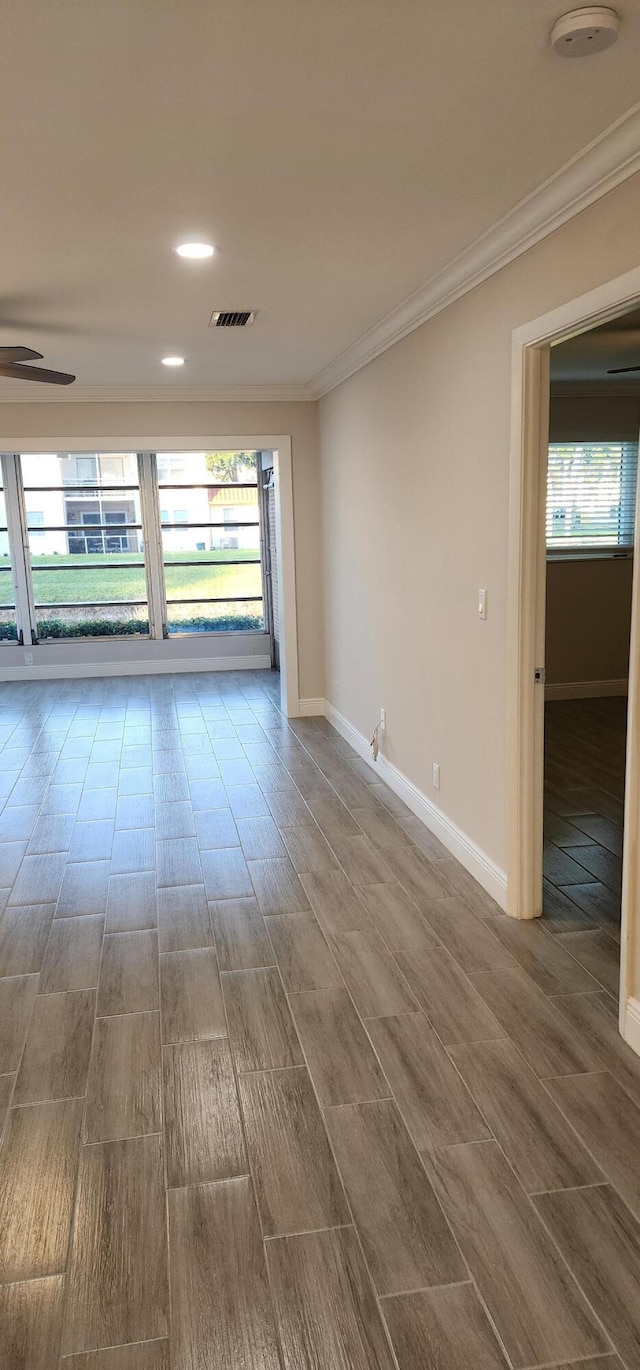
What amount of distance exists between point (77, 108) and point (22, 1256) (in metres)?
2.59

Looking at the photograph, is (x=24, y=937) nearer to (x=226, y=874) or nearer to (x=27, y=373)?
(x=226, y=874)

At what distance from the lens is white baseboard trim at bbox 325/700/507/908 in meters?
3.67

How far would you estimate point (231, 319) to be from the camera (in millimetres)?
4258

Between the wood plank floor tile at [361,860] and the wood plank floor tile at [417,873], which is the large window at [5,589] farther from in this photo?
the wood plank floor tile at [417,873]

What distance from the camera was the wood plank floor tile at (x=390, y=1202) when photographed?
6.23 ft

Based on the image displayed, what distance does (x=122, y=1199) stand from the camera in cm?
214

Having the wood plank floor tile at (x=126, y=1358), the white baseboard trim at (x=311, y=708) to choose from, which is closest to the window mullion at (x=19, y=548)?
the white baseboard trim at (x=311, y=708)

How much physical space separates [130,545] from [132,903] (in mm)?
6119

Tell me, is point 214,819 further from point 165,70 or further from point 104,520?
point 104,520

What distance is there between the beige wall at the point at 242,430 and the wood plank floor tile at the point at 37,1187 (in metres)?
4.87

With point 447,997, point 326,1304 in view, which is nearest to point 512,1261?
point 326,1304

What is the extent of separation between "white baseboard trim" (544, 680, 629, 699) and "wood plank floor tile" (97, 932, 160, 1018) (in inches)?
187

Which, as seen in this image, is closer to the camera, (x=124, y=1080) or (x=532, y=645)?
(x=124, y=1080)

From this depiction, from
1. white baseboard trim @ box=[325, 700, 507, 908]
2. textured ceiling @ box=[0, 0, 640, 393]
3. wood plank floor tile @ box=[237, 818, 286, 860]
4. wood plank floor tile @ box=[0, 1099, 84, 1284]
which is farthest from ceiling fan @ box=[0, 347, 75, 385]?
wood plank floor tile @ box=[0, 1099, 84, 1284]
